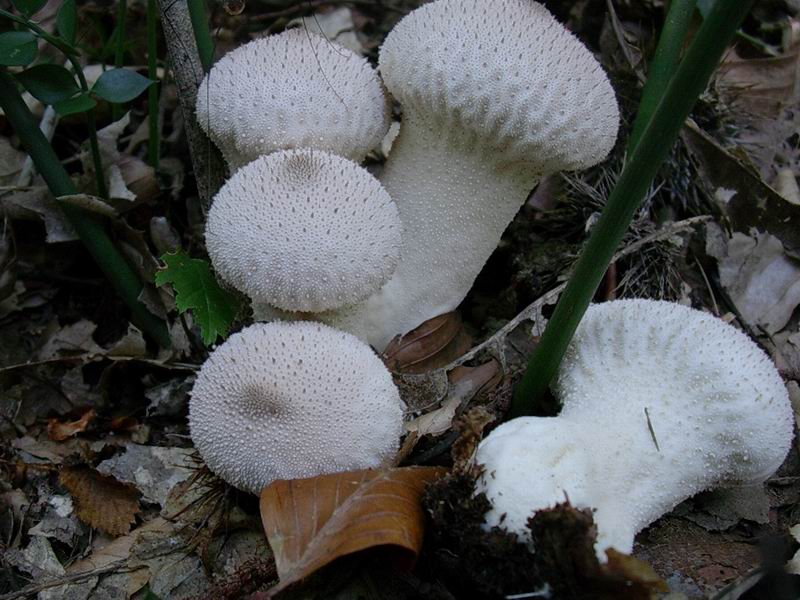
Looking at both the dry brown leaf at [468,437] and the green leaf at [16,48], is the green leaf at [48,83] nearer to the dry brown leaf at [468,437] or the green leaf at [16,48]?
the green leaf at [16,48]

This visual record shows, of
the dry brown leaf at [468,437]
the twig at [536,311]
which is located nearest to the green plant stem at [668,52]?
the twig at [536,311]

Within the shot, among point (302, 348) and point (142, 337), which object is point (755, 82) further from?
point (142, 337)

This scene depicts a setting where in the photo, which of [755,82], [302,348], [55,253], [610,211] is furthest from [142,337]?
[755,82]

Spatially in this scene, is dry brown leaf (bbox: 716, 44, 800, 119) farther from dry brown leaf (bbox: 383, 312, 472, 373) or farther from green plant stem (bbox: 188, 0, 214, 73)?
green plant stem (bbox: 188, 0, 214, 73)

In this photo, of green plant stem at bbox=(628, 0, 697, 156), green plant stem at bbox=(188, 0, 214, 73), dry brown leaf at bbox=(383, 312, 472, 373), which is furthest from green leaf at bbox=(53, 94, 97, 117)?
green plant stem at bbox=(628, 0, 697, 156)

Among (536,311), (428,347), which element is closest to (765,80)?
(536,311)
